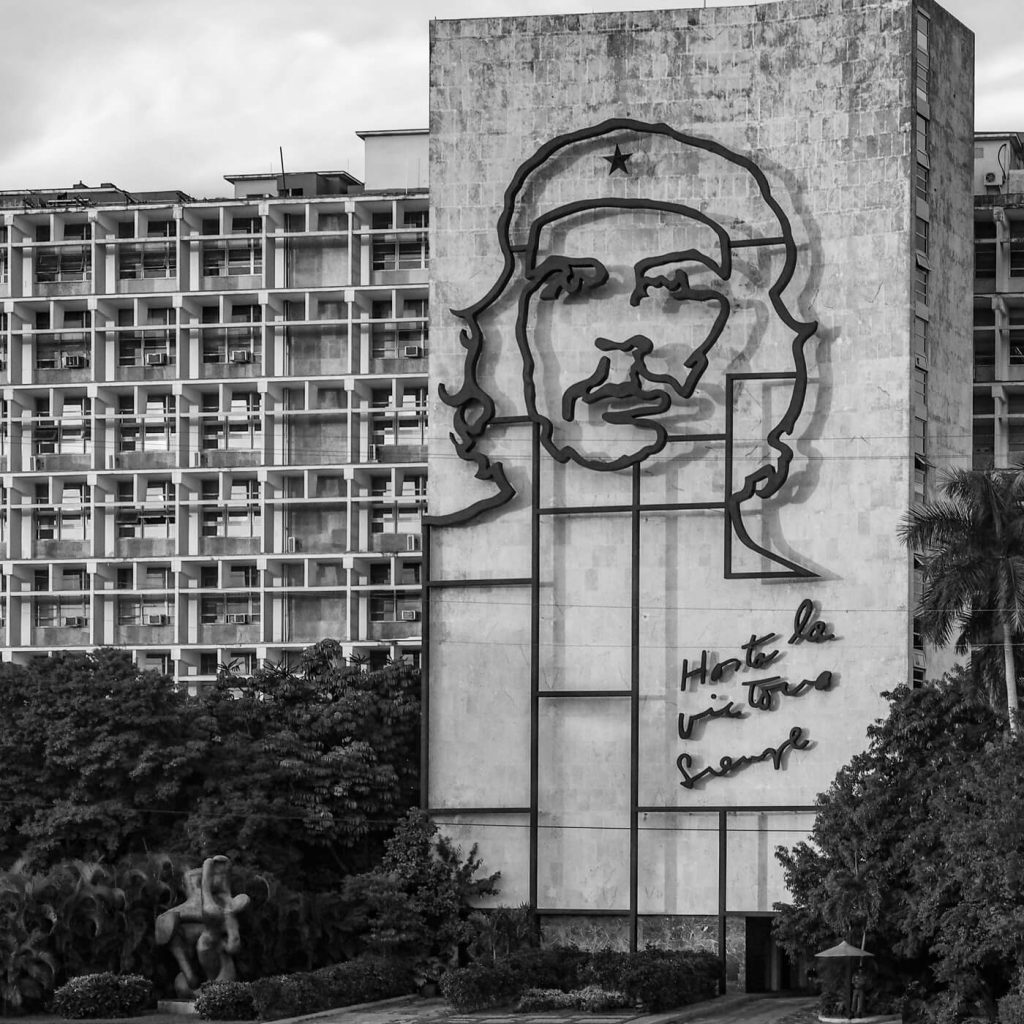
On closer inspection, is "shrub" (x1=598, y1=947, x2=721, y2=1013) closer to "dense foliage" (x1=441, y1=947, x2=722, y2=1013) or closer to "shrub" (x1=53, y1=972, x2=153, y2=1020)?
"dense foliage" (x1=441, y1=947, x2=722, y2=1013)

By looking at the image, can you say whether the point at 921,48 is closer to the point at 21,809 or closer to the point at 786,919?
the point at 786,919

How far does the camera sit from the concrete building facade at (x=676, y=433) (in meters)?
66.6

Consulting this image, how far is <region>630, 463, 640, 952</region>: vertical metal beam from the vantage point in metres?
66.6

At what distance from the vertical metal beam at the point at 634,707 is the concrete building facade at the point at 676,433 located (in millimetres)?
121

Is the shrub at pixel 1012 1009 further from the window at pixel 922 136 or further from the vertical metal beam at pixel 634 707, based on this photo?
the window at pixel 922 136

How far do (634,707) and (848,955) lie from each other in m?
12.2

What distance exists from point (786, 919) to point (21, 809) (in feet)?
70.9

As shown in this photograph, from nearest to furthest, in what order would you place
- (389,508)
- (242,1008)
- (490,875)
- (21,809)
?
(242,1008) < (21,809) < (490,875) < (389,508)

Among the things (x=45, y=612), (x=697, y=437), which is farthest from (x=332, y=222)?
(x=697, y=437)

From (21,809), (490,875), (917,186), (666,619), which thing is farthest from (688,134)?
(21,809)

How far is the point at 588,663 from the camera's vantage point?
6769cm

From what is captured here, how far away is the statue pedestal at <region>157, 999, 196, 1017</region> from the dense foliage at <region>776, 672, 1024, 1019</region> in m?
15.9

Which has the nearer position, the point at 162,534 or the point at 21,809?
the point at 21,809

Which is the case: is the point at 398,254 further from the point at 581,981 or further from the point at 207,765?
the point at 581,981
